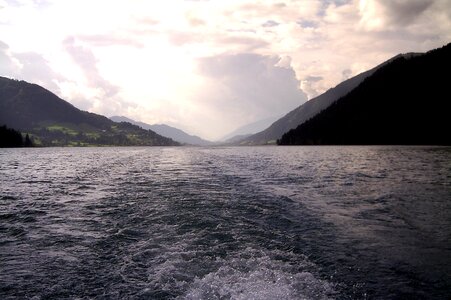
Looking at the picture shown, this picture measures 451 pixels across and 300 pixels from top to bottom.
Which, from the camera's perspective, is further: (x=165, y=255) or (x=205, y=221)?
(x=205, y=221)

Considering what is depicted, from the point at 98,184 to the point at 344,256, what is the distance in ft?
102

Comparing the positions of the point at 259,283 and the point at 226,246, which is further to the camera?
the point at 226,246

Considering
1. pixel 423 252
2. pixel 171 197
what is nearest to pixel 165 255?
pixel 423 252

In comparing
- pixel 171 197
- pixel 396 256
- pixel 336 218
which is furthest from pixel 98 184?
pixel 396 256

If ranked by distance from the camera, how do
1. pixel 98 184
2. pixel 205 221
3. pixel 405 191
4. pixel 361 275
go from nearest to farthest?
pixel 361 275 → pixel 205 221 → pixel 405 191 → pixel 98 184

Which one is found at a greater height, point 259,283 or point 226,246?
point 226,246

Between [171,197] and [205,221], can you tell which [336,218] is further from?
[171,197]

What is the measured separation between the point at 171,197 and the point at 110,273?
15.1 meters

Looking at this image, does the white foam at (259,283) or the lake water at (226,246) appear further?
the lake water at (226,246)

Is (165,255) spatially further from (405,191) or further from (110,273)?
(405,191)

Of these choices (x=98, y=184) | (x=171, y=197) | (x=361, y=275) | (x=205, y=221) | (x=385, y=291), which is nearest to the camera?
(x=385, y=291)

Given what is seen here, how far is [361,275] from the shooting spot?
40.0 ft

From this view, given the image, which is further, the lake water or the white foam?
the lake water

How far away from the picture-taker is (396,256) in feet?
46.1
